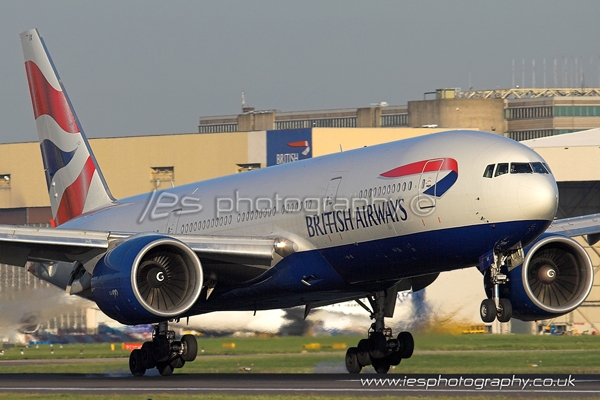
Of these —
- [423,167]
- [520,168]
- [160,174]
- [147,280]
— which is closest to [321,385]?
[147,280]

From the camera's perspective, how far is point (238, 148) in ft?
229

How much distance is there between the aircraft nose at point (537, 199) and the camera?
76.1 ft

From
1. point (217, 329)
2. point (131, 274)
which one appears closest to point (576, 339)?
point (217, 329)

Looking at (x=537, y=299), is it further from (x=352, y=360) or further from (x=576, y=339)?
(x=576, y=339)

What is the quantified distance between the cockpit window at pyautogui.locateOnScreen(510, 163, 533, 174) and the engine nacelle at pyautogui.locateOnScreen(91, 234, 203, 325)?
25.7ft

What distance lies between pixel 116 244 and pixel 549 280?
422 inches

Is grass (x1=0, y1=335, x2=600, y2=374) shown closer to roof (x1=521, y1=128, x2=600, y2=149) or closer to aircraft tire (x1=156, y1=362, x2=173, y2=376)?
aircraft tire (x1=156, y1=362, x2=173, y2=376)

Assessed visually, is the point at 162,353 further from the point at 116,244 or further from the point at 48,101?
the point at 48,101

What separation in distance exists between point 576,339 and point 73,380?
89.9ft

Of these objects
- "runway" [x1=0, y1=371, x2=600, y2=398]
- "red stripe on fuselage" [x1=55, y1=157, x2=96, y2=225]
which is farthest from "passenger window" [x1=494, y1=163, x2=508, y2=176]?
"red stripe on fuselage" [x1=55, y1=157, x2=96, y2=225]

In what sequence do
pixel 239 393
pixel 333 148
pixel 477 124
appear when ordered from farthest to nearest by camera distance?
pixel 477 124
pixel 333 148
pixel 239 393

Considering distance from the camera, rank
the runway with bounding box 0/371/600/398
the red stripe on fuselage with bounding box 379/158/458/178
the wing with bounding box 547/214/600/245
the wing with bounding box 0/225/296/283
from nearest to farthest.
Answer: the runway with bounding box 0/371/600/398 < the red stripe on fuselage with bounding box 379/158/458/178 < the wing with bounding box 0/225/296/283 < the wing with bounding box 547/214/600/245

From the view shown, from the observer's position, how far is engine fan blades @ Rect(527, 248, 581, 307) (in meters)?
27.5

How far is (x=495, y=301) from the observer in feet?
→ 77.1
